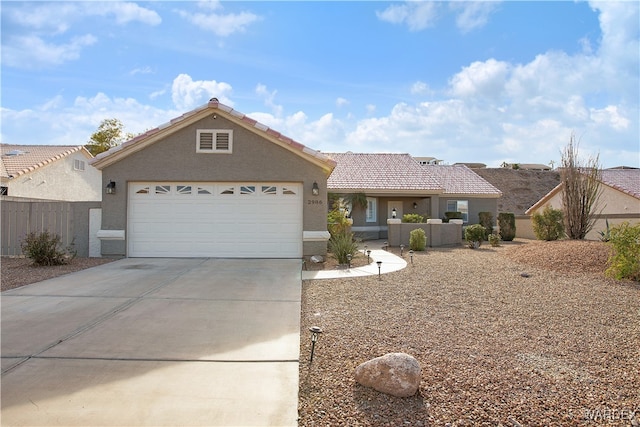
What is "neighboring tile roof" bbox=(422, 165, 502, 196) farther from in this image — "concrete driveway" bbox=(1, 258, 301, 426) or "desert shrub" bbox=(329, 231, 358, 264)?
"concrete driveway" bbox=(1, 258, 301, 426)

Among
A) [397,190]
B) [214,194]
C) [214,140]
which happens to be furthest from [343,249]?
[397,190]

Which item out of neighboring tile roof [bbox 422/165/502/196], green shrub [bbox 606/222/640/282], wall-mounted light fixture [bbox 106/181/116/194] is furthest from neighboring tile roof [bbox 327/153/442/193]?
green shrub [bbox 606/222/640/282]

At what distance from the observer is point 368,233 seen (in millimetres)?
23422

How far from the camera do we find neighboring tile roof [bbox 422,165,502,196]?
85.5ft

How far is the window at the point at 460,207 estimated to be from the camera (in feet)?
85.3

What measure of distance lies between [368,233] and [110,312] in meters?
18.1

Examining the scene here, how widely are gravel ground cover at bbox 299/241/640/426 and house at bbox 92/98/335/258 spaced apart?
4059 millimetres

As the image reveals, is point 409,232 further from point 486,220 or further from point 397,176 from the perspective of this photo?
point 486,220

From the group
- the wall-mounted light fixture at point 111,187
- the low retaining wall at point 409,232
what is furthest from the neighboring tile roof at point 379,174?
the wall-mounted light fixture at point 111,187

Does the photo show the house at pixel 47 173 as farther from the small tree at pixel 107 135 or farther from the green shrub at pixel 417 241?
the green shrub at pixel 417 241

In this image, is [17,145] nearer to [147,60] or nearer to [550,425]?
[147,60]

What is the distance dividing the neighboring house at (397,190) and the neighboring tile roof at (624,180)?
690 centimetres

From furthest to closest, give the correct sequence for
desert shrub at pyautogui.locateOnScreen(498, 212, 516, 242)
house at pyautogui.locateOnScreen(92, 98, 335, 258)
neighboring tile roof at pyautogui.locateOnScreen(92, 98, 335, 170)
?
desert shrub at pyautogui.locateOnScreen(498, 212, 516, 242) → house at pyautogui.locateOnScreen(92, 98, 335, 258) → neighboring tile roof at pyautogui.locateOnScreen(92, 98, 335, 170)

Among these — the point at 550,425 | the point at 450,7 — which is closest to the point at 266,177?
the point at 450,7
